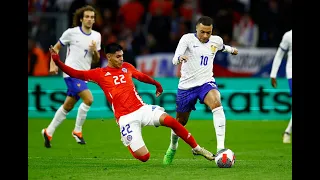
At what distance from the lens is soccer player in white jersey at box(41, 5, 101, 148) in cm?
1456

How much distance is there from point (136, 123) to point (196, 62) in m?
1.42

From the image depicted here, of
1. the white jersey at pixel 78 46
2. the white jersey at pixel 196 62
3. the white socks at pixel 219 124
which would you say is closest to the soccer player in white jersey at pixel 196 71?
the white jersey at pixel 196 62

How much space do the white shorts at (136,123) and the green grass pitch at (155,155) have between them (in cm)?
34

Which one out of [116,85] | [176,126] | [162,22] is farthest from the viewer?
[162,22]

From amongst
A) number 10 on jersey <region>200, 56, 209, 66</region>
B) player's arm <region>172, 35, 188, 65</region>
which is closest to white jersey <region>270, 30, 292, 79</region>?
number 10 on jersey <region>200, 56, 209, 66</region>

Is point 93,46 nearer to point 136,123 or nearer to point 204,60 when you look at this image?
point 204,60

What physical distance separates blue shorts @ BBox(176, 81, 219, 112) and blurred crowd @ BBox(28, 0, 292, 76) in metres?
9.63

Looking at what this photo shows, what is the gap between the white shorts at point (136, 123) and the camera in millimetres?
10643

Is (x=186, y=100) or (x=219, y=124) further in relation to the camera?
(x=186, y=100)

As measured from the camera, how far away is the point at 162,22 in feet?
75.1

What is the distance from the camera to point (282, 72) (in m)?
20.8

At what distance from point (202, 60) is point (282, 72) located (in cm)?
960

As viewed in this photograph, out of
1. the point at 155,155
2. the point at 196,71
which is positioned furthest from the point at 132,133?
the point at 155,155
